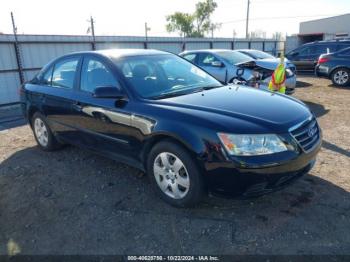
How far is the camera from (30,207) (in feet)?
11.6

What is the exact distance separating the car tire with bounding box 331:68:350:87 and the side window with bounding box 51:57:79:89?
1001 centimetres

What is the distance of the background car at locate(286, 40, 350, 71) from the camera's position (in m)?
14.1

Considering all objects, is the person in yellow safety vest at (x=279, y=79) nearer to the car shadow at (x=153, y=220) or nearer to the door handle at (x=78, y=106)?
the car shadow at (x=153, y=220)

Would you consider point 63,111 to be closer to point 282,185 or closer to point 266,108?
point 266,108

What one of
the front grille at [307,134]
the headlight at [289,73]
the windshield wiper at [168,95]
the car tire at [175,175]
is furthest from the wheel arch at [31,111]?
the headlight at [289,73]

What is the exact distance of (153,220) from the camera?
10.3ft

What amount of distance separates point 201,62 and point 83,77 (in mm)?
5899

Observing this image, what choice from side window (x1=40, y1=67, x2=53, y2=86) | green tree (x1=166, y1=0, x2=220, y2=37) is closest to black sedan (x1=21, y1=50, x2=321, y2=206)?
side window (x1=40, y1=67, x2=53, y2=86)

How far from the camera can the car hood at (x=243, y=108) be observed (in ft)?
9.36

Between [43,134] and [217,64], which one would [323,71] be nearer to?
[217,64]

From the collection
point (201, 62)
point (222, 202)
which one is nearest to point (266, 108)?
point (222, 202)

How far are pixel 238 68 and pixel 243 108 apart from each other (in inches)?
227

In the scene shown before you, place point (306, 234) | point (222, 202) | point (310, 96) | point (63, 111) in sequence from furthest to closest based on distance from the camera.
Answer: point (310, 96)
point (63, 111)
point (222, 202)
point (306, 234)

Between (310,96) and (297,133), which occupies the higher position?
(297,133)
